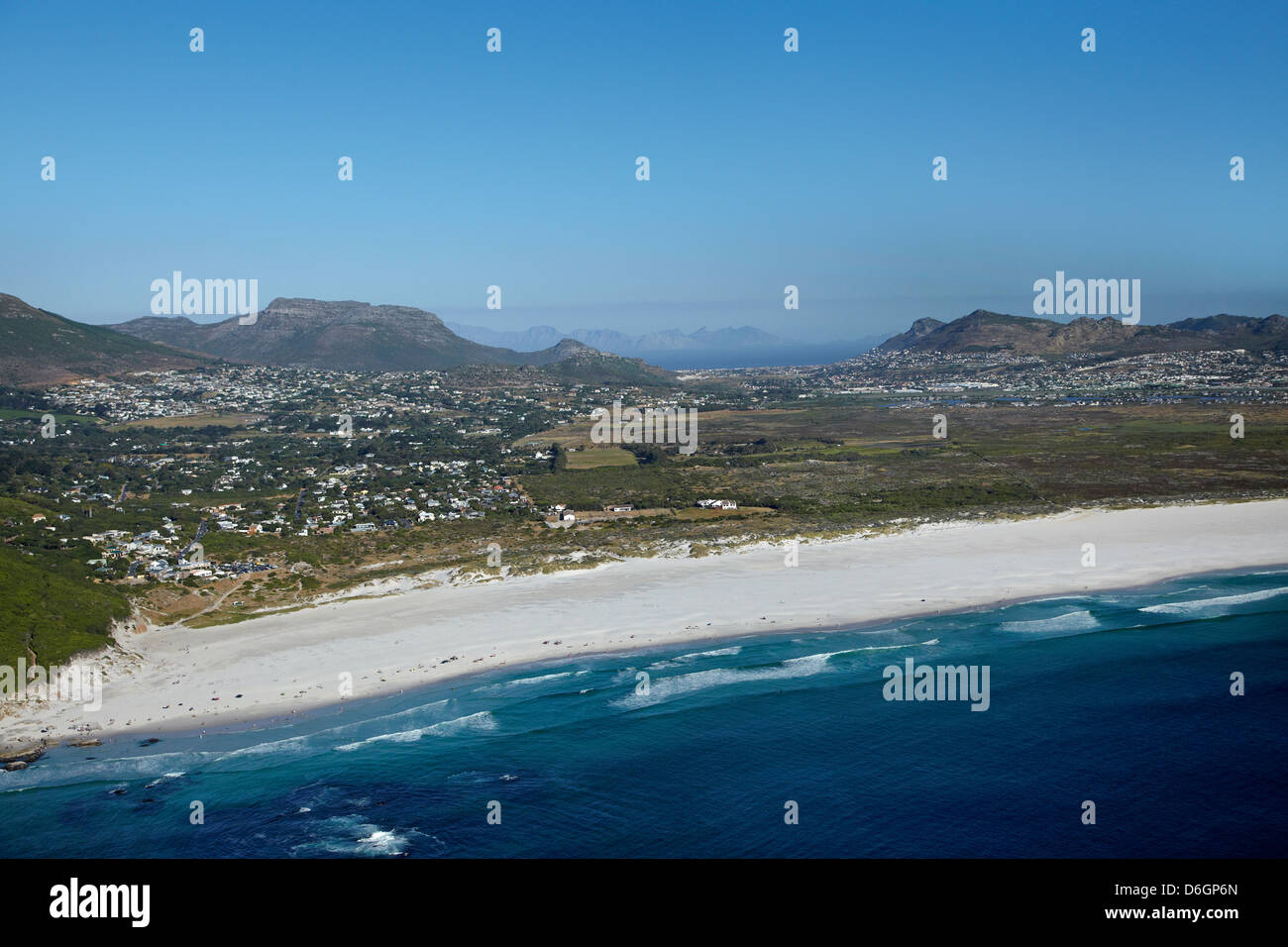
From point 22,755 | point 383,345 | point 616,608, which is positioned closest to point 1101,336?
point 383,345

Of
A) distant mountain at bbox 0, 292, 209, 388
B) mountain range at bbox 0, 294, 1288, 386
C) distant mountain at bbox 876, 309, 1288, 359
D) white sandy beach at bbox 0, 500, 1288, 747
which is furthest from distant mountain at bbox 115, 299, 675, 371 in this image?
white sandy beach at bbox 0, 500, 1288, 747

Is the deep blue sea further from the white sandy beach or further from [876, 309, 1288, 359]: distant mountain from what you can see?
[876, 309, 1288, 359]: distant mountain

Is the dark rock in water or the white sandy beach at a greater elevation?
the white sandy beach

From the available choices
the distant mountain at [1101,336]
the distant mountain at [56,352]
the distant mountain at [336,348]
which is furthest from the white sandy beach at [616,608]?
the distant mountain at [336,348]

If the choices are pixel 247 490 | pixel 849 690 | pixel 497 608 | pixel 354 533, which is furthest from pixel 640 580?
pixel 247 490
